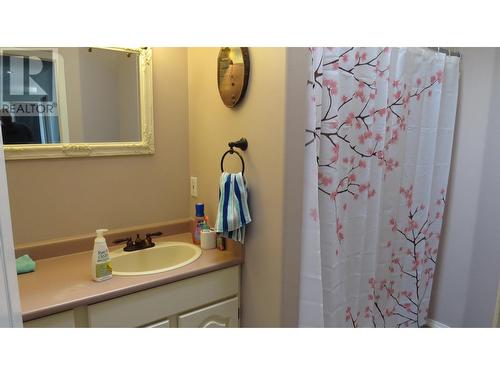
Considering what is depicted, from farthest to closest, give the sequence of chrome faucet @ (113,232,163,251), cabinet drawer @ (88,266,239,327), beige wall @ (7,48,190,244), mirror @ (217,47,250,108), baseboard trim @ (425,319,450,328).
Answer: baseboard trim @ (425,319,450,328), chrome faucet @ (113,232,163,251), beige wall @ (7,48,190,244), mirror @ (217,47,250,108), cabinet drawer @ (88,266,239,327)

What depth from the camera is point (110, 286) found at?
3.92ft

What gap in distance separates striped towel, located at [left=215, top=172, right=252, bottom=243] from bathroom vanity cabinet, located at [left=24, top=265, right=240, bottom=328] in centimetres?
25

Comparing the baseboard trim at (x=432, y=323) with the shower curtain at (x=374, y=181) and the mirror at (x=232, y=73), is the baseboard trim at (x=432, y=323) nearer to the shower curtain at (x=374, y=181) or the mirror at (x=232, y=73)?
the shower curtain at (x=374, y=181)

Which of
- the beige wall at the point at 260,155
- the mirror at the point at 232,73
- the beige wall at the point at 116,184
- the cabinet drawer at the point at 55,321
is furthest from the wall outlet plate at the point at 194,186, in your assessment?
the cabinet drawer at the point at 55,321

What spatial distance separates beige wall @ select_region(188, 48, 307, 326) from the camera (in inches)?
46.4

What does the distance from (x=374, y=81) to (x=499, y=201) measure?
109cm

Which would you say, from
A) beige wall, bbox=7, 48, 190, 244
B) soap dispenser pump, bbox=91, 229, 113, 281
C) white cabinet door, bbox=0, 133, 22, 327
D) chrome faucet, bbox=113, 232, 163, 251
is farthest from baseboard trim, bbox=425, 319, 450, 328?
white cabinet door, bbox=0, 133, 22, 327

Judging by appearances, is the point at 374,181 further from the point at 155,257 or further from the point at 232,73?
the point at 155,257

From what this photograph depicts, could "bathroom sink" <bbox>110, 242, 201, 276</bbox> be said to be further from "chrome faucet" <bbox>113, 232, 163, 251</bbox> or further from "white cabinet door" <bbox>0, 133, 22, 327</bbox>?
"white cabinet door" <bbox>0, 133, 22, 327</bbox>

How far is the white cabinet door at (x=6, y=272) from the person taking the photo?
455 mm

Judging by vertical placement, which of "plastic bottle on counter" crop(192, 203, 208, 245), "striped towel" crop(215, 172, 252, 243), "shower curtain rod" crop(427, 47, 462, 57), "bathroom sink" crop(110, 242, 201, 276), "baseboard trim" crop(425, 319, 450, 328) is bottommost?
"baseboard trim" crop(425, 319, 450, 328)

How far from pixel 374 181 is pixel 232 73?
89 cm
